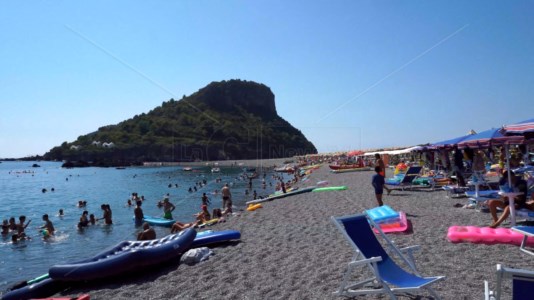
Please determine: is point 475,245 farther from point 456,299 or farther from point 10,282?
point 10,282

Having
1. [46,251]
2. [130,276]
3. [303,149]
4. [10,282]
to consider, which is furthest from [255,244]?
[303,149]

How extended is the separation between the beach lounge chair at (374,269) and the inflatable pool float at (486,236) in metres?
2.04

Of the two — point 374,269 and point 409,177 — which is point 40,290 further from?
point 409,177

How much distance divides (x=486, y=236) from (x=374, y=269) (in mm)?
2969

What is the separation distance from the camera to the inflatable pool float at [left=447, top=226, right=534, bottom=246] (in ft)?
17.2

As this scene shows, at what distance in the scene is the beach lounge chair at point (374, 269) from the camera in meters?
3.28

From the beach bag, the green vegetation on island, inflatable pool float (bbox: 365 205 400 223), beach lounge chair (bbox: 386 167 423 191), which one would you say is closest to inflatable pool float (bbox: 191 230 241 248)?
the beach bag

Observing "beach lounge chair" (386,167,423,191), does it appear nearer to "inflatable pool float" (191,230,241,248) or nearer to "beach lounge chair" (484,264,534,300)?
"inflatable pool float" (191,230,241,248)

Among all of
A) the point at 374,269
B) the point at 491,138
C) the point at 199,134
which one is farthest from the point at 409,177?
the point at 199,134

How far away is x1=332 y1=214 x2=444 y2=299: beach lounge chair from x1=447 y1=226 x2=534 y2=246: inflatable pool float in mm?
2038

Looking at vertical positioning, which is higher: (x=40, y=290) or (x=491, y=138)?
(x=491, y=138)

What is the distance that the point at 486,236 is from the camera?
5.38 m

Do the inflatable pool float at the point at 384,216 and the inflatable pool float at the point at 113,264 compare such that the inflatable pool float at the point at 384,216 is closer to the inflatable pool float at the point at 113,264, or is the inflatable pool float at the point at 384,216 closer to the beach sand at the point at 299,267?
the beach sand at the point at 299,267

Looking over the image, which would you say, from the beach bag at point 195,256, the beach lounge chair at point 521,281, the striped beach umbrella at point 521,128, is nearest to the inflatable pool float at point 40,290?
the beach bag at point 195,256
